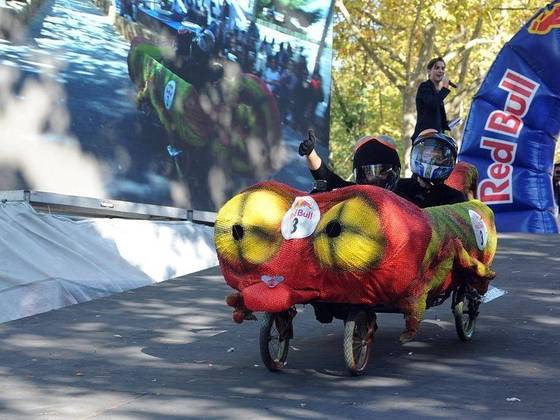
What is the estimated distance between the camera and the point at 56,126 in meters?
13.5

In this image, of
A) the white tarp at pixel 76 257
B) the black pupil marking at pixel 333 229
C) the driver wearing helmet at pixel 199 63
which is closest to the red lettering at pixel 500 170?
the driver wearing helmet at pixel 199 63

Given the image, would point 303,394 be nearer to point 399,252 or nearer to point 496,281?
point 399,252

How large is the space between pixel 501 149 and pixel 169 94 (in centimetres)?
562

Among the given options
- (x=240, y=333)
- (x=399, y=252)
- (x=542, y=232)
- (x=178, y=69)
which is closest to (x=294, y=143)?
(x=178, y=69)

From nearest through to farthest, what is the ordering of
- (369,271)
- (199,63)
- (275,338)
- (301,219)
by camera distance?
(369,271), (301,219), (275,338), (199,63)

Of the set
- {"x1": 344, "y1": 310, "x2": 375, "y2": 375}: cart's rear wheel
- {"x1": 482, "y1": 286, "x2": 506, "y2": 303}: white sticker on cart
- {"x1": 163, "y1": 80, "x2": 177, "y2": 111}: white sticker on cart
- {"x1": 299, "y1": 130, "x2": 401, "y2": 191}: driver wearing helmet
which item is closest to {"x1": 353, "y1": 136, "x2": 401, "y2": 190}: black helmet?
{"x1": 299, "y1": 130, "x2": 401, "y2": 191}: driver wearing helmet

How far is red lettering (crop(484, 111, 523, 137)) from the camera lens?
18438 millimetres

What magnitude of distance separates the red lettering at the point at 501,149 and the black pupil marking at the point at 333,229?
10883 mm

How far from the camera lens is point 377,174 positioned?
938cm

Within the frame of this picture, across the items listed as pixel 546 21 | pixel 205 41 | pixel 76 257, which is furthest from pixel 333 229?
pixel 546 21

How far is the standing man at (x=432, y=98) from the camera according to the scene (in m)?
14.9

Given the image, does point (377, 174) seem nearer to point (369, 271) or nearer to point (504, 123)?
point (369, 271)

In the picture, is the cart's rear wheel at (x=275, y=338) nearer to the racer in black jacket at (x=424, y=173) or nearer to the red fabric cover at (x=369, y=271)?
the red fabric cover at (x=369, y=271)

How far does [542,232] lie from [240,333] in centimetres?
878
